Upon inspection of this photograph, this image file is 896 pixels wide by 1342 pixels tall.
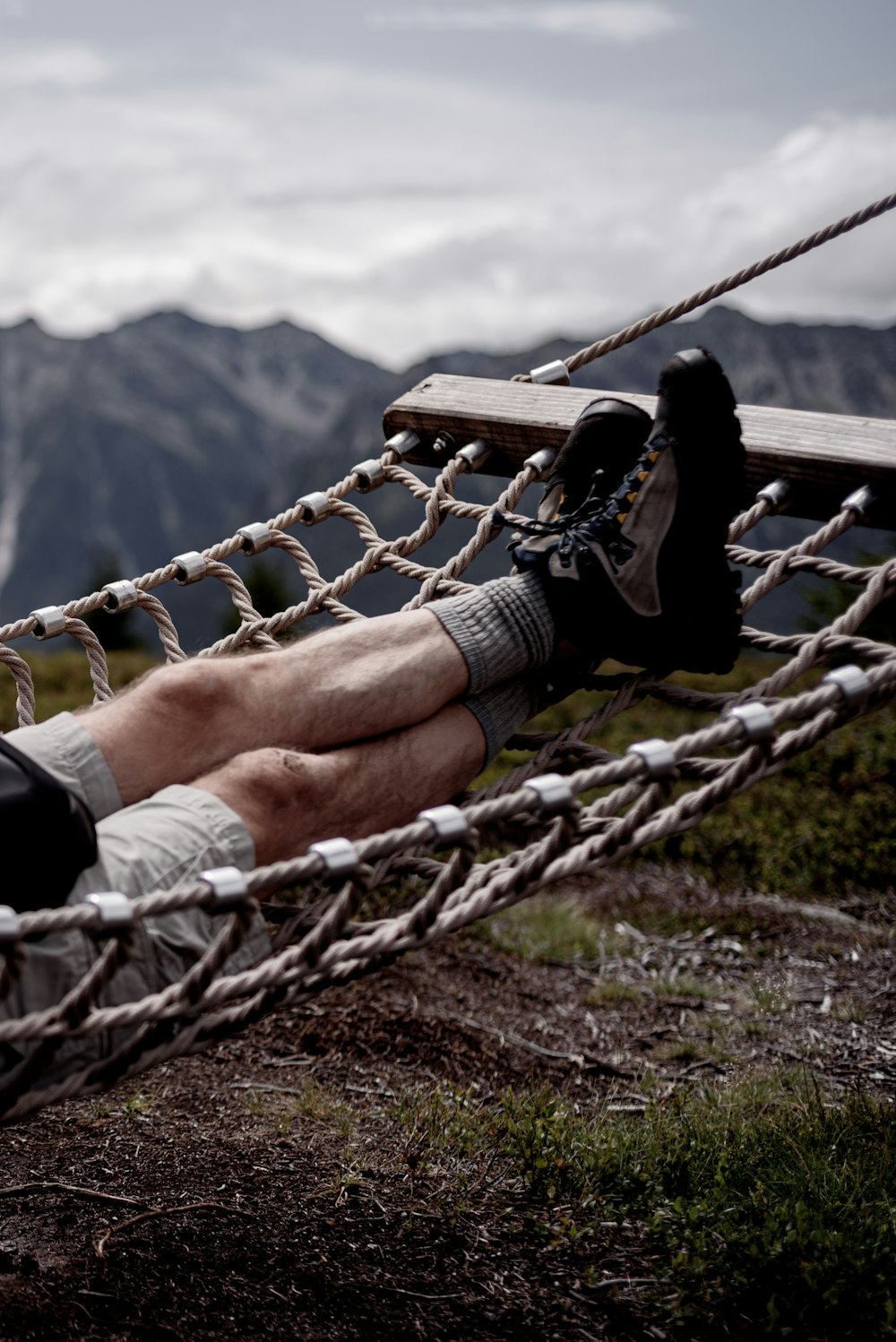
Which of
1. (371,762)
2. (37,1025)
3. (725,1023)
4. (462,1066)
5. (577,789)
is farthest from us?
(725,1023)

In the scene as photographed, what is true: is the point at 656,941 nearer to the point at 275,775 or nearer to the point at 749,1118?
the point at 749,1118

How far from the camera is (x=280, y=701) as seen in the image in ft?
5.56

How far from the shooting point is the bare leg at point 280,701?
5.20 feet

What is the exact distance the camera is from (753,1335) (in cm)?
151

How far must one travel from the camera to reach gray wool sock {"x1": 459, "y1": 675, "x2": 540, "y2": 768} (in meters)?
1.86

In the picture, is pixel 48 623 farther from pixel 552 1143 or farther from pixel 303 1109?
pixel 552 1143

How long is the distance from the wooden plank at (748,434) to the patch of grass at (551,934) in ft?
4.57

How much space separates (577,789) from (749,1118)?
105 cm

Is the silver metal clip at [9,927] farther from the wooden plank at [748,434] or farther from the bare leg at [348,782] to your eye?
the wooden plank at [748,434]

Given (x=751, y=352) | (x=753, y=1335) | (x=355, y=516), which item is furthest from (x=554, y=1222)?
(x=751, y=352)

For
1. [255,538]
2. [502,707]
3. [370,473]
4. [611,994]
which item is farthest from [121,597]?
[611,994]

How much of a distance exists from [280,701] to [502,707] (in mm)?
371

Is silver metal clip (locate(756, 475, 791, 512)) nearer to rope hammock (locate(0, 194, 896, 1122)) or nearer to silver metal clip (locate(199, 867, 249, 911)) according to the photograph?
rope hammock (locate(0, 194, 896, 1122))

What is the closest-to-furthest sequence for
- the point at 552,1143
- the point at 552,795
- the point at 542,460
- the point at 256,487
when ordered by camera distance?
the point at 552,795
the point at 552,1143
the point at 542,460
the point at 256,487
